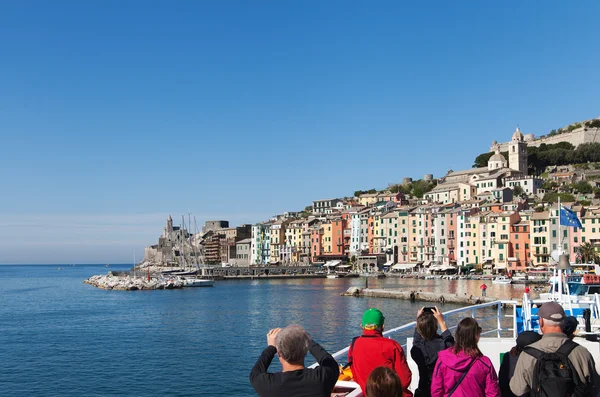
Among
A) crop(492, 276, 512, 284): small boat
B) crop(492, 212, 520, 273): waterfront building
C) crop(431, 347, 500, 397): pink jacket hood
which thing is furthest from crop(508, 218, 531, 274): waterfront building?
crop(431, 347, 500, 397): pink jacket hood

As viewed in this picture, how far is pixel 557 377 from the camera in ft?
14.6

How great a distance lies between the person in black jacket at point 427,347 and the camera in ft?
18.6

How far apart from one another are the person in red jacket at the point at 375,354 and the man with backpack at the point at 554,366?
857mm

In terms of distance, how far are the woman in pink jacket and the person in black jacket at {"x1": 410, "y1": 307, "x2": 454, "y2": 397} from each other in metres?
0.83

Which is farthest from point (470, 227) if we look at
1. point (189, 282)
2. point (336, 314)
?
point (336, 314)

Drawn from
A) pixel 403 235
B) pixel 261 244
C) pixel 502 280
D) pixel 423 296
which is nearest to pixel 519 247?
pixel 502 280

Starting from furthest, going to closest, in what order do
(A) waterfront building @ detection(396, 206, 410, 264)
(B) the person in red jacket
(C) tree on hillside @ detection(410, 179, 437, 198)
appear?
(C) tree on hillside @ detection(410, 179, 437, 198) < (A) waterfront building @ detection(396, 206, 410, 264) < (B) the person in red jacket

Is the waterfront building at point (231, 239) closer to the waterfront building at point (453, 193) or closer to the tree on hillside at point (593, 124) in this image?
the waterfront building at point (453, 193)

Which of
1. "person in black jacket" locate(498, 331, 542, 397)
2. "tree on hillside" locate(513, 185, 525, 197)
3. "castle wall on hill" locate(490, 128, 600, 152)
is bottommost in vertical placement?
"person in black jacket" locate(498, 331, 542, 397)

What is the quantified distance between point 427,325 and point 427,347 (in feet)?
0.71

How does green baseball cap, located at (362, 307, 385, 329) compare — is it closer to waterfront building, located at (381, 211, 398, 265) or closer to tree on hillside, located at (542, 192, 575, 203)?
tree on hillside, located at (542, 192, 575, 203)

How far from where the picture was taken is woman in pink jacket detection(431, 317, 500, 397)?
4.75 meters

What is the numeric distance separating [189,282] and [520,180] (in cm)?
5970

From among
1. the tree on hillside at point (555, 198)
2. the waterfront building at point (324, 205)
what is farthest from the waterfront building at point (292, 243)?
the tree on hillside at point (555, 198)
